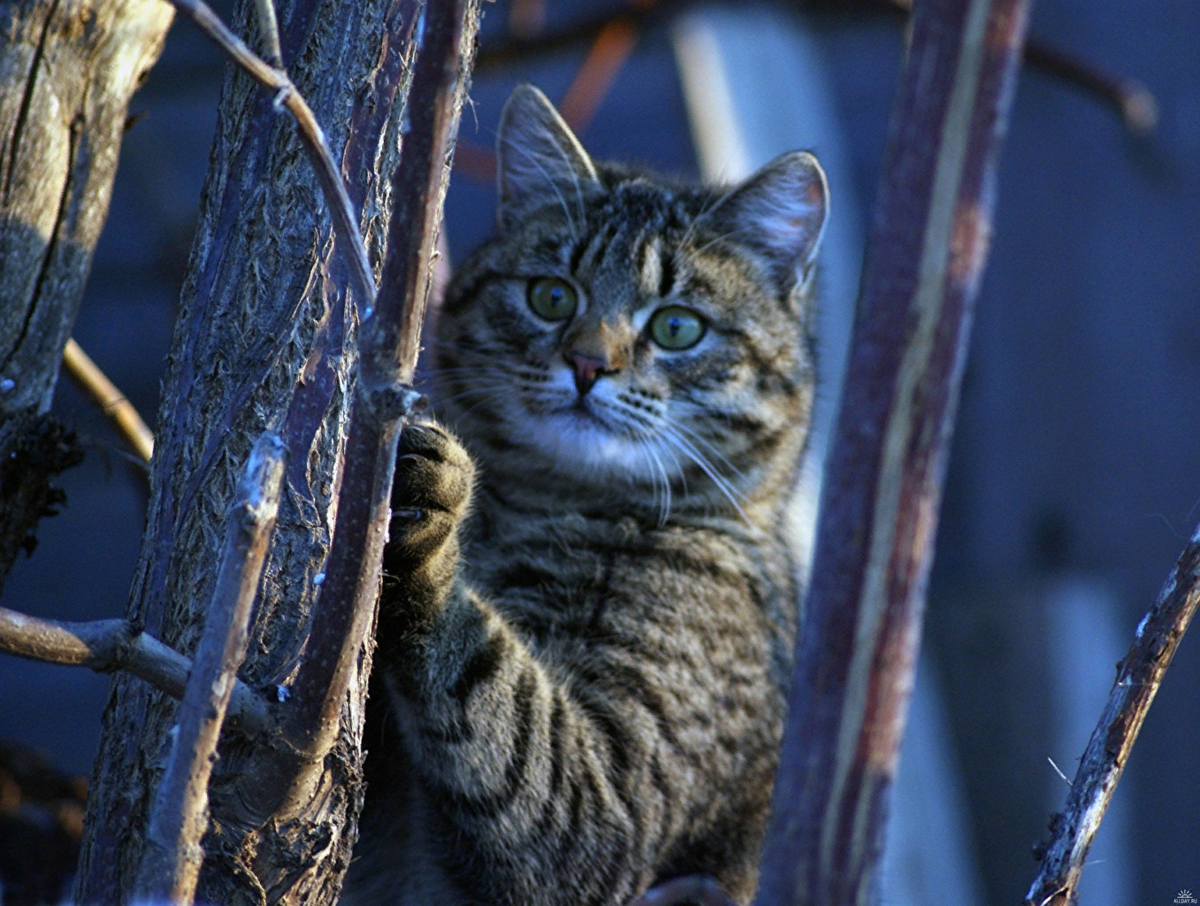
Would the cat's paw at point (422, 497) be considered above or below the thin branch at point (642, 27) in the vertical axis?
below

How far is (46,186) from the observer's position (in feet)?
5.16

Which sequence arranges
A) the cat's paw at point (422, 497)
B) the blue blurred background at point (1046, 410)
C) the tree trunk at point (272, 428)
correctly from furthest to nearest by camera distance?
the blue blurred background at point (1046, 410)
the cat's paw at point (422, 497)
the tree trunk at point (272, 428)

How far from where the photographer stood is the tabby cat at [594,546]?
5.24 ft

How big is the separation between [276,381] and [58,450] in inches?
18.5

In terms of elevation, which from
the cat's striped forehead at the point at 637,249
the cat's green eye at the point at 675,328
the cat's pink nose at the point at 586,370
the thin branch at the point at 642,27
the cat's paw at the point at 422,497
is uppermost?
the thin branch at the point at 642,27

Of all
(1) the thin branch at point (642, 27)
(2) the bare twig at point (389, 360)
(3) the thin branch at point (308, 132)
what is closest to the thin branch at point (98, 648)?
(2) the bare twig at point (389, 360)

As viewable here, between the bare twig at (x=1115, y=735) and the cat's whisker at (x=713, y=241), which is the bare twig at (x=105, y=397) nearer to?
the cat's whisker at (x=713, y=241)

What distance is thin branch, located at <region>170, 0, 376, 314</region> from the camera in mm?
928

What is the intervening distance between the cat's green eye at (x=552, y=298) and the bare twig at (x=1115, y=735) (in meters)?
1.28

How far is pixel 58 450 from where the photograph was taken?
1610 mm

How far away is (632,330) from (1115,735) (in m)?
1.21

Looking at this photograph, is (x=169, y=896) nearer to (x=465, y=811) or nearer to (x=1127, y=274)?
(x=465, y=811)

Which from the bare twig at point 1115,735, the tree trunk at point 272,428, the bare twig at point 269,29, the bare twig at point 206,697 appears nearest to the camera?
the bare twig at point 206,697

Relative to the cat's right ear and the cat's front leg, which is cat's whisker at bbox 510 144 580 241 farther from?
the cat's front leg
